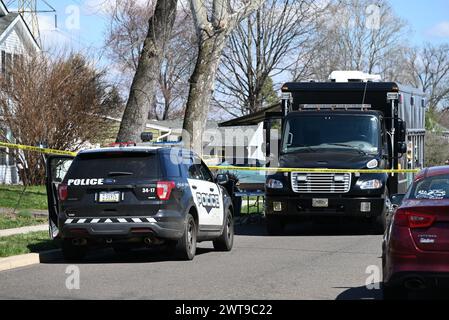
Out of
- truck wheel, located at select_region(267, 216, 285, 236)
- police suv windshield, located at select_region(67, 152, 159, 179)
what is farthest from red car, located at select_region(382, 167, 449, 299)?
truck wheel, located at select_region(267, 216, 285, 236)

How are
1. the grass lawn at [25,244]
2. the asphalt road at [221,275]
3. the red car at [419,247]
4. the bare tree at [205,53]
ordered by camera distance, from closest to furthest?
the red car at [419,247], the asphalt road at [221,275], the grass lawn at [25,244], the bare tree at [205,53]

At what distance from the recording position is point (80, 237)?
1309cm

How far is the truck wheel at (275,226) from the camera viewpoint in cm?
1852

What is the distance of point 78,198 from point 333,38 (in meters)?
39.8

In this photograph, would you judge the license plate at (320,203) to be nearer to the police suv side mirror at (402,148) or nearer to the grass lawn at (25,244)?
the police suv side mirror at (402,148)

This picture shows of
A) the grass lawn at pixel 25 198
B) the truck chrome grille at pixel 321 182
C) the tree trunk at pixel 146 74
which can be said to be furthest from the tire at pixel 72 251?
the tree trunk at pixel 146 74

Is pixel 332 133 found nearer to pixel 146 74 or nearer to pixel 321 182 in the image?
pixel 321 182

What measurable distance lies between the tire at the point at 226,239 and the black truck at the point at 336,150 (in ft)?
8.58

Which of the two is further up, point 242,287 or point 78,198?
point 78,198

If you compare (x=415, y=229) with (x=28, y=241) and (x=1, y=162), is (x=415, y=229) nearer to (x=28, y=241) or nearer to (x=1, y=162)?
(x=28, y=241)

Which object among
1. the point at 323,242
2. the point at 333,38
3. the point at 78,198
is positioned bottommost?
the point at 323,242

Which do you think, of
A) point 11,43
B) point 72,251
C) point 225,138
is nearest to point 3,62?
point 11,43

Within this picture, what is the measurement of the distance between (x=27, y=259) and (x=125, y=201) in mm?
1791
